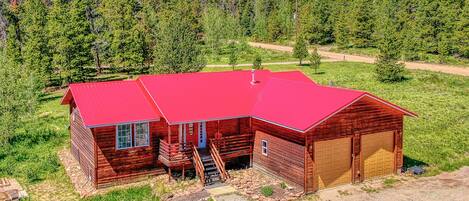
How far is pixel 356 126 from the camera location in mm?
24750

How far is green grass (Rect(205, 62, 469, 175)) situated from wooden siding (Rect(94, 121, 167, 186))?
15.0m

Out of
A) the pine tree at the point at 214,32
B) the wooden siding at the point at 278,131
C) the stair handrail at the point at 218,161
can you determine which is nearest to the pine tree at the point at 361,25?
the pine tree at the point at 214,32

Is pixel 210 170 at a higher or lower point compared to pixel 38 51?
lower

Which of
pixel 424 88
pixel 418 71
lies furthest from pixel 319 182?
pixel 418 71

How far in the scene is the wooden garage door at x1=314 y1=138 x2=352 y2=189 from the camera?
78.6ft

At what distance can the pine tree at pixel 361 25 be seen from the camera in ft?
275

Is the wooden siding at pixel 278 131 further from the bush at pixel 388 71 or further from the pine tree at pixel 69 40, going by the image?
the pine tree at pixel 69 40

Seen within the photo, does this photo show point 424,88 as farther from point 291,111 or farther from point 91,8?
point 91,8

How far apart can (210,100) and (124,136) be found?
5.25 meters

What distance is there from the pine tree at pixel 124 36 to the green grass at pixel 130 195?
143 feet

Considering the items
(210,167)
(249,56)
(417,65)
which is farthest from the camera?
(249,56)

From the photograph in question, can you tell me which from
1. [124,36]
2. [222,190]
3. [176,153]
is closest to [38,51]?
[124,36]

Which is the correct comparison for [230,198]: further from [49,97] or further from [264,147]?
[49,97]

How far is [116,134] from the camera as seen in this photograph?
82.8 ft
